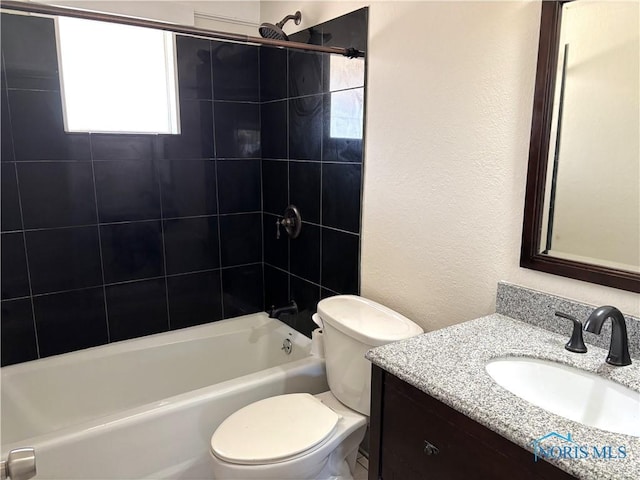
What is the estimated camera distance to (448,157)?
1604 mm

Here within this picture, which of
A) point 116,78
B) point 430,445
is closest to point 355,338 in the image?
point 430,445

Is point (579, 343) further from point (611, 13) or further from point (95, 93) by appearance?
point (95, 93)

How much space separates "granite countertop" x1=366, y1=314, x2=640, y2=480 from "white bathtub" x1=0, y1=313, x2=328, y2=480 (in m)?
0.96

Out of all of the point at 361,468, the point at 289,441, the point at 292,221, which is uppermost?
the point at 292,221

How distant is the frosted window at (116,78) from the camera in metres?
2.25

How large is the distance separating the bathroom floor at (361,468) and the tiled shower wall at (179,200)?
0.73 m

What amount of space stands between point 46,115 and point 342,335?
67.7 inches

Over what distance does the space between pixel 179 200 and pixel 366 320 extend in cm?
135

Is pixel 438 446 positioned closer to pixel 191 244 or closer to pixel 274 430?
pixel 274 430

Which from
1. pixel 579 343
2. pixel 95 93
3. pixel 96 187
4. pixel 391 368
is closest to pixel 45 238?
pixel 96 187

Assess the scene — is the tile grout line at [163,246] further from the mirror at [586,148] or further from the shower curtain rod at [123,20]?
the mirror at [586,148]

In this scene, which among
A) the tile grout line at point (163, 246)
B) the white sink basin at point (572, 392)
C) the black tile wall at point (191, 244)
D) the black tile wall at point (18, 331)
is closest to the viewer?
the white sink basin at point (572, 392)

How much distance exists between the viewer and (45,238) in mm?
2227

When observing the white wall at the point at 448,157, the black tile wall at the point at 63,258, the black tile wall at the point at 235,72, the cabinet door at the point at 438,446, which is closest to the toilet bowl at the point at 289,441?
the cabinet door at the point at 438,446
